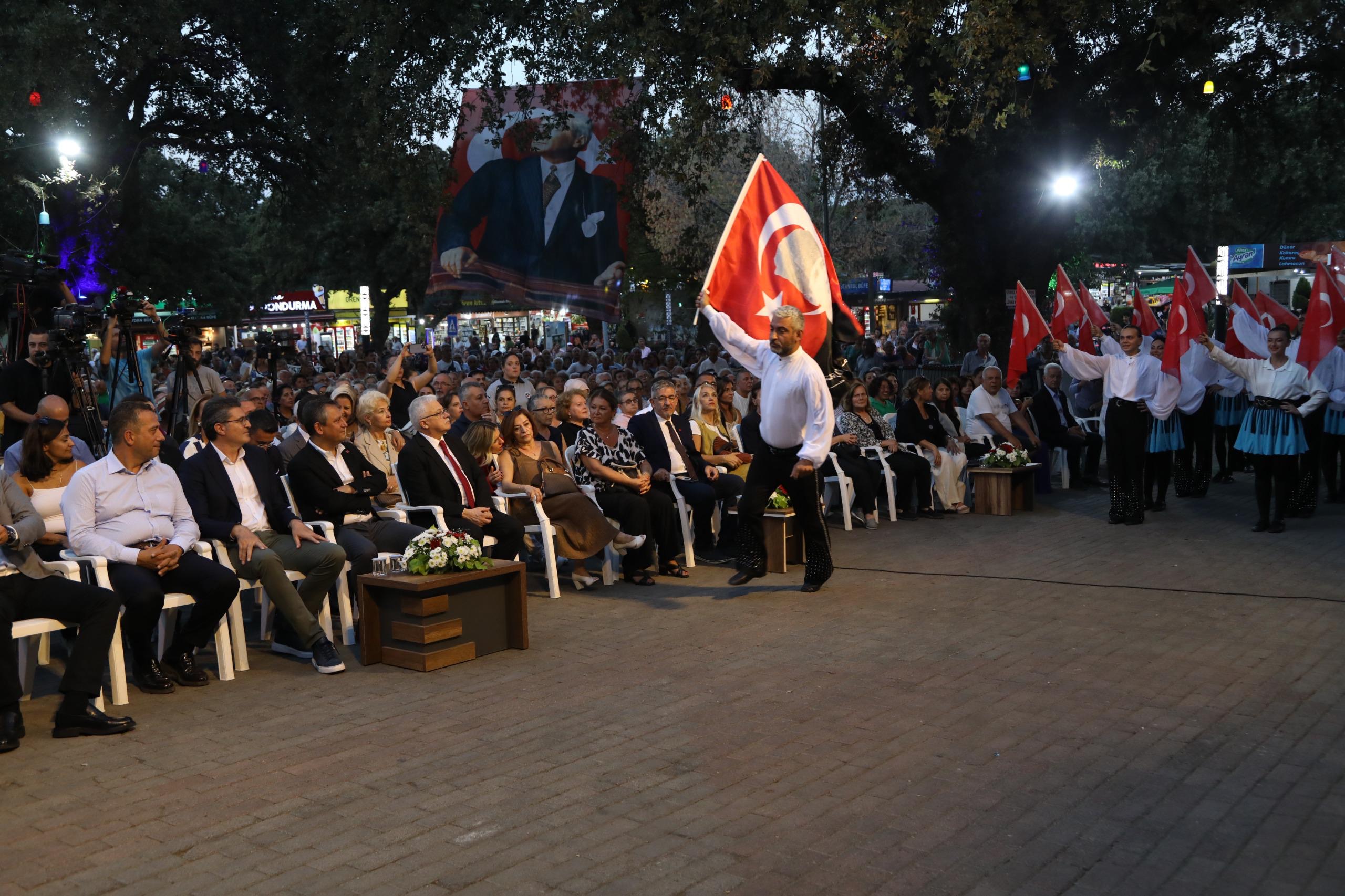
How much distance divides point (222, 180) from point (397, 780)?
1970 cm

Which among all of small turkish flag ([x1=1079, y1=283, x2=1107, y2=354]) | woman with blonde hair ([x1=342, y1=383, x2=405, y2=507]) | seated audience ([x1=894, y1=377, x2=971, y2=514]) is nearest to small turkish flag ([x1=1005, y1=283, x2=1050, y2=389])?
small turkish flag ([x1=1079, y1=283, x2=1107, y2=354])

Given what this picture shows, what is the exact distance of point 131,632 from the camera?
6293mm

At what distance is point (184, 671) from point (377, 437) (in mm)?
2649

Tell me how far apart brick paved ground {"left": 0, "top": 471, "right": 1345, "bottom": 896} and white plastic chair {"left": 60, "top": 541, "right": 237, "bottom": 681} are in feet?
0.48

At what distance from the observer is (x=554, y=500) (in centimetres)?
891

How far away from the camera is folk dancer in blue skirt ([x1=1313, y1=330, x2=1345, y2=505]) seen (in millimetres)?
10953

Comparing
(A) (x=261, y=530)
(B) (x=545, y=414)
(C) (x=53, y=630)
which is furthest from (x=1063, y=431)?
(C) (x=53, y=630)

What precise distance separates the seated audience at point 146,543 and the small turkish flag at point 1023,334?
367 inches

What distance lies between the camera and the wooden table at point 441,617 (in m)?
6.61

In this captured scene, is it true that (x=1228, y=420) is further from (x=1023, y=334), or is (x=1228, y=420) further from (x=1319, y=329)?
(x=1319, y=329)

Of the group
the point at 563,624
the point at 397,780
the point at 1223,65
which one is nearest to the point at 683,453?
the point at 563,624

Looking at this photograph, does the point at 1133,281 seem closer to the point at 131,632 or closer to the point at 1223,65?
the point at 1223,65

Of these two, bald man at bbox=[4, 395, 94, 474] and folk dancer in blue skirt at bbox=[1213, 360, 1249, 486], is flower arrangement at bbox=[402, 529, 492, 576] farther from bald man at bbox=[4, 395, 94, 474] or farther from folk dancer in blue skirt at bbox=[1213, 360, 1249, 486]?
folk dancer in blue skirt at bbox=[1213, 360, 1249, 486]

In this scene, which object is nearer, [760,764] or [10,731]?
[760,764]
